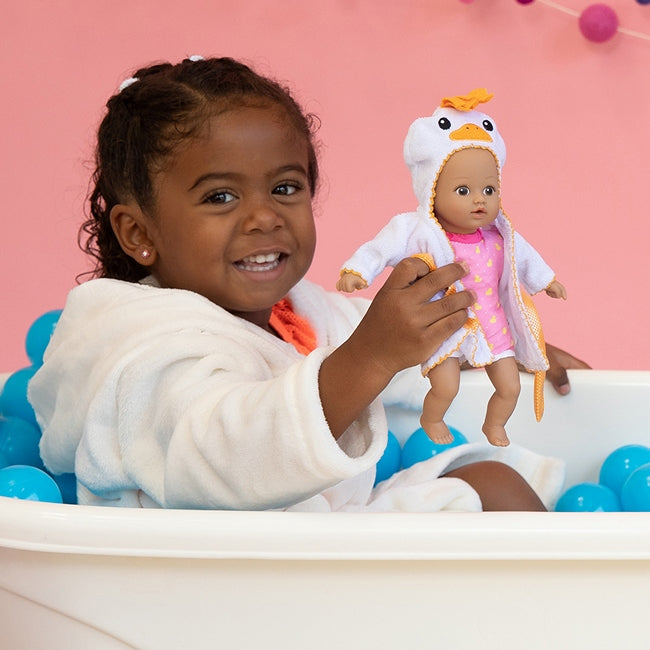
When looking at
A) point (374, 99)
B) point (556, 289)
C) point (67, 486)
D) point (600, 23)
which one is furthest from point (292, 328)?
point (600, 23)

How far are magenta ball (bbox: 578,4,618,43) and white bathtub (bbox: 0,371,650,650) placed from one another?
1493 mm

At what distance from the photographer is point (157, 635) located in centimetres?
94

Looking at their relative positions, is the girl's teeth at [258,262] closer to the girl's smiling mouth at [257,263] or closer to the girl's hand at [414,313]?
the girl's smiling mouth at [257,263]

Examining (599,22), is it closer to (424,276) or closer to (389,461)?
(389,461)

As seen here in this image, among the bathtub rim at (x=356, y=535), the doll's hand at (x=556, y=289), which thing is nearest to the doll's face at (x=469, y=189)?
the doll's hand at (x=556, y=289)

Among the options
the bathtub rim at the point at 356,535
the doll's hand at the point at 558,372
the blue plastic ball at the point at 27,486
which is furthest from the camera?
the doll's hand at the point at 558,372

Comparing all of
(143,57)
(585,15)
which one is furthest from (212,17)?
(585,15)

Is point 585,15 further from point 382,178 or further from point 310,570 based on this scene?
point 310,570

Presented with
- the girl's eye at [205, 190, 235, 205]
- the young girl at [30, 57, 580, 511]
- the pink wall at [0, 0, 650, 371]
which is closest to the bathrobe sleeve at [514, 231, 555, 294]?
the young girl at [30, 57, 580, 511]

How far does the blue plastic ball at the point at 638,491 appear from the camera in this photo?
1.26 meters

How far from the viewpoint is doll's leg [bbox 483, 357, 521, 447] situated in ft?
3.07

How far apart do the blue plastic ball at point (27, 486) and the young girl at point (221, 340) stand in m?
0.04

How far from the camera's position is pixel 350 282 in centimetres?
88

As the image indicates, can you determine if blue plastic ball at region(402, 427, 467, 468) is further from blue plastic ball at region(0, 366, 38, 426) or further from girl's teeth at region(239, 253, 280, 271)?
blue plastic ball at region(0, 366, 38, 426)
